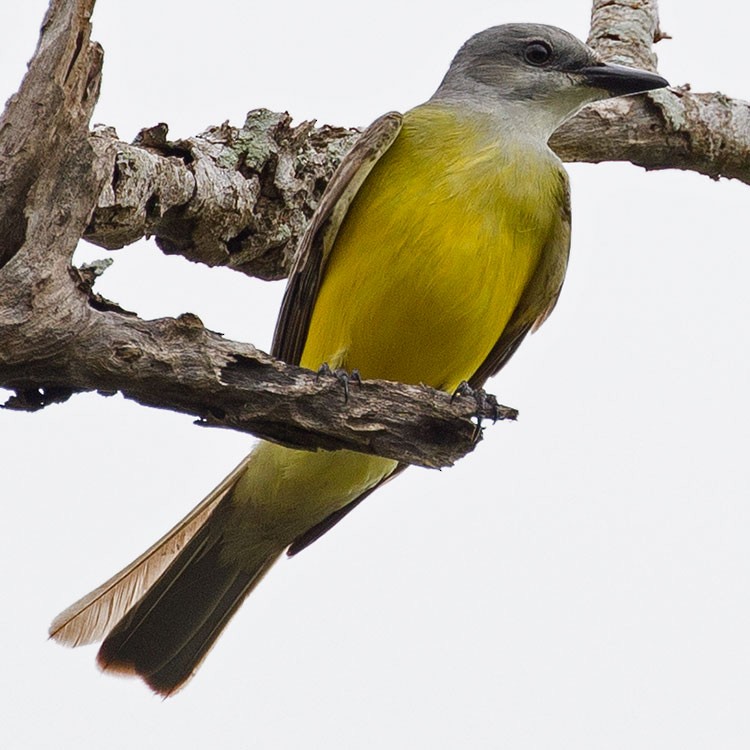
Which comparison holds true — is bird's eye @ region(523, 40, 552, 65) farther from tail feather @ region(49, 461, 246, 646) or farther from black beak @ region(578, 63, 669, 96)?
tail feather @ region(49, 461, 246, 646)

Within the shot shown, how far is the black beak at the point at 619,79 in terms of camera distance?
6.45m

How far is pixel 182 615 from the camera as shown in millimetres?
6312

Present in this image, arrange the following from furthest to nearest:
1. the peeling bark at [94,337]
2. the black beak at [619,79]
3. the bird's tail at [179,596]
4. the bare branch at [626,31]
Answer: the bare branch at [626,31]
the black beak at [619,79]
the bird's tail at [179,596]
the peeling bark at [94,337]

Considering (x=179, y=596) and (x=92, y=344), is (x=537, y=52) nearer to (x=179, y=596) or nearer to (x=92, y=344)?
(x=179, y=596)

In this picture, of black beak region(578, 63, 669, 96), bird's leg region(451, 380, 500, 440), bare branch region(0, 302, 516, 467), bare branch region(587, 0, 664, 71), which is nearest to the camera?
bare branch region(0, 302, 516, 467)

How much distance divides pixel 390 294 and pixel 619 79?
5.74 feet

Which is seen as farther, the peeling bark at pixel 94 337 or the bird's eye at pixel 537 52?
the bird's eye at pixel 537 52

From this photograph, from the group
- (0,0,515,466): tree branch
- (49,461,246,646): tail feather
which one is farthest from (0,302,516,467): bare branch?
(49,461,246,646): tail feather

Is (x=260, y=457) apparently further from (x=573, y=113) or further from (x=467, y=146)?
(x=573, y=113)

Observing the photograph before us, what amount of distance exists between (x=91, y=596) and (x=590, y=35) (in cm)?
420

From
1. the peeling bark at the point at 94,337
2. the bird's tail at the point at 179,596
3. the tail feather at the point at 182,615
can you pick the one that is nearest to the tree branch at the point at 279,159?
the peeling bark at the point at 94,337

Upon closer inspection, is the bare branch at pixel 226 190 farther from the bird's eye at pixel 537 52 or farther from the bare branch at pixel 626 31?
the bare branch at pixel 626 31

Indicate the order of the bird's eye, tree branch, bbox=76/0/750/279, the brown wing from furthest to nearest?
the bird's eye, the brown wing, tree branch, bbox=76/0/750/279

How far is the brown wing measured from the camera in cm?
580
